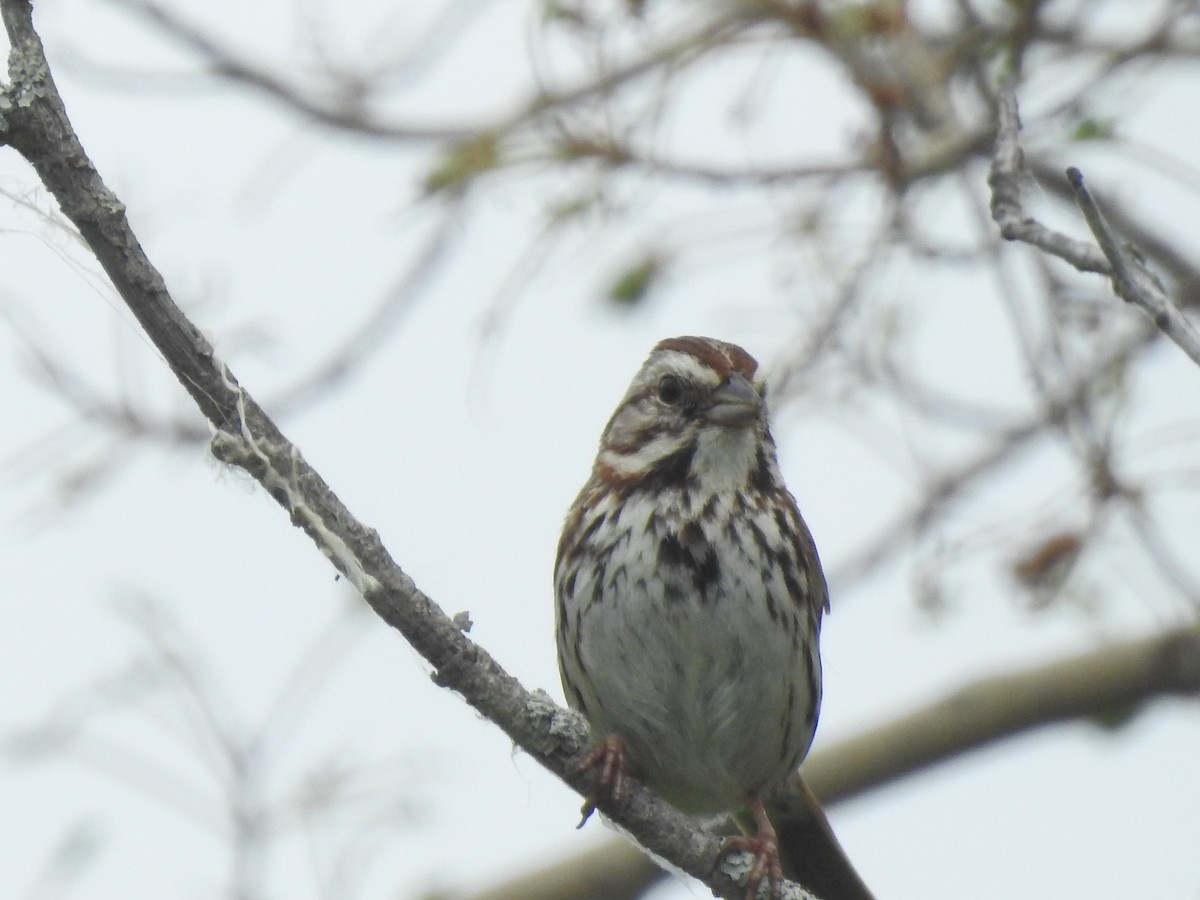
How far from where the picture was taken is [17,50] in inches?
92.7

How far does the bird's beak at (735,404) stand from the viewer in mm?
4156

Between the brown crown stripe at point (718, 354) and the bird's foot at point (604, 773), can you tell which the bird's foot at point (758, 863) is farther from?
the brown crown stripe at point (718, 354)

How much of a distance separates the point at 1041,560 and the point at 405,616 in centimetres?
290

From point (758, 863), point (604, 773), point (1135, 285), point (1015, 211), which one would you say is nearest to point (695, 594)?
point (758, 863)

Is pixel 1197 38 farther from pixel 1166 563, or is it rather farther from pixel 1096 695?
pixel 1096 695

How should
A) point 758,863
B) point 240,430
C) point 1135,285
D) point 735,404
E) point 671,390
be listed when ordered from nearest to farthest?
point 240,430 → point 1135,285 → point 758,863 → point 735,404 → point 671,390

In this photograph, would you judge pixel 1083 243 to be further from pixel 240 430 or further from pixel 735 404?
pixel 240 430

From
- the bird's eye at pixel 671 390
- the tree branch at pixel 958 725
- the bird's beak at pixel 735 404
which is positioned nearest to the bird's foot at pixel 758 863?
the bird's beak at pixel 735 404

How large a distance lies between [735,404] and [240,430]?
1.78 meters

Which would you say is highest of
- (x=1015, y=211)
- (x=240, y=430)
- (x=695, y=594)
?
(x=695, y=594)

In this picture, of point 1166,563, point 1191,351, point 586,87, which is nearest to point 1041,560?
point 1166,563

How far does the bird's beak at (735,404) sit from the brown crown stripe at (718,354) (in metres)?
0.03

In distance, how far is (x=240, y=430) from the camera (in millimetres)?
2602

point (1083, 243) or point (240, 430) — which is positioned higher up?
point (240, 430)
